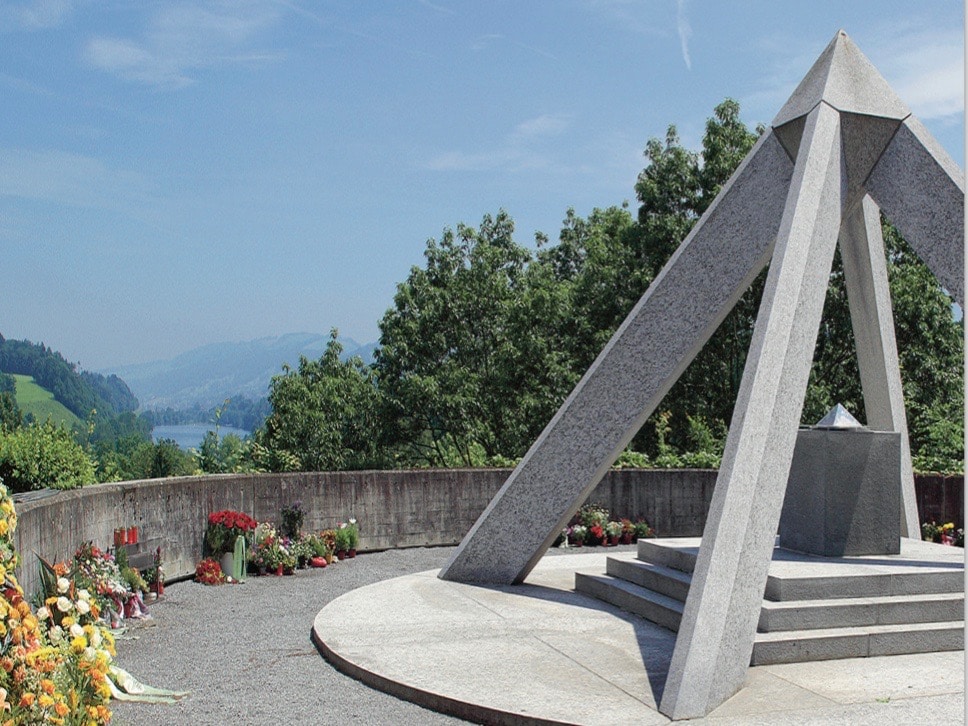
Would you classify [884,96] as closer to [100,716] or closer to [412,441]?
[100,716]

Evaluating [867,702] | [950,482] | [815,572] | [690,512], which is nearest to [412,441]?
[690,512]

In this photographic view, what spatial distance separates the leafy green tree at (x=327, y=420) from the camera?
79.2 feet

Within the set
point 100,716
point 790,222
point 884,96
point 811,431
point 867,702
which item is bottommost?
point 867,702

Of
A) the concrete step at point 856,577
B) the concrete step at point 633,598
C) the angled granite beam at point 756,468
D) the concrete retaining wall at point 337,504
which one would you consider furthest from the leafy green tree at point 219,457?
the angled granite beam at point 756,468

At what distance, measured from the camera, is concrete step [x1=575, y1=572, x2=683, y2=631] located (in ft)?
26.2

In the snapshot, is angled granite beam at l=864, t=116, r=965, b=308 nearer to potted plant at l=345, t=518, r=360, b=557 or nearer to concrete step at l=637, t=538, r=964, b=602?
concrete step at l=637, t=538, r=964, b=602

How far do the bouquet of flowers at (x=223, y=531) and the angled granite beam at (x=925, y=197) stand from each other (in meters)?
7.59

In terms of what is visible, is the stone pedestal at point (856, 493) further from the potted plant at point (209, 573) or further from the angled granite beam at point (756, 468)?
the potted plant at point (209, 573)

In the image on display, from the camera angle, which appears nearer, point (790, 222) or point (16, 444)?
point (790, 222)

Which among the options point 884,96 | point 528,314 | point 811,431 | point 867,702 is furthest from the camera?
point 528,314

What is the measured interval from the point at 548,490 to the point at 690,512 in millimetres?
6727

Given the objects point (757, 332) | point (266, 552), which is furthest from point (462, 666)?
point (266, 552)

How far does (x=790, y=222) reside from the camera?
23.6 feet

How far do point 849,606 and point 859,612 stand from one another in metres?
0.11
